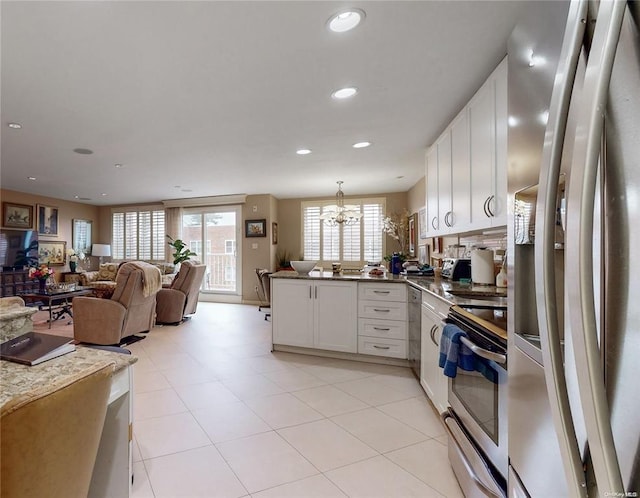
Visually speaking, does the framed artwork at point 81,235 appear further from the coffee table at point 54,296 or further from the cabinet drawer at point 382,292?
the cabinet drawer at point 382,292

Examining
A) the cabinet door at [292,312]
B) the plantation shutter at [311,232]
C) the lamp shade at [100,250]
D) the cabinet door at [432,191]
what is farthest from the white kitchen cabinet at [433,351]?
the lamp shade at [100,250]

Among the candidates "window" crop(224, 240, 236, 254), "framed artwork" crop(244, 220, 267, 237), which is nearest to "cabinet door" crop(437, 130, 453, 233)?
"framed artwork" crop(244, 220, 267, 237)

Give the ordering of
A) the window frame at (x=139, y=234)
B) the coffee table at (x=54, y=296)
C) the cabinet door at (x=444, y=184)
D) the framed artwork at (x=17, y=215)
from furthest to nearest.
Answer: the window frame at (x=139, y=234) → the framed artwork at (x=17, y=215) → the coffee table at (x=54, y=296) → the cabinet door at (x=444, y=184)

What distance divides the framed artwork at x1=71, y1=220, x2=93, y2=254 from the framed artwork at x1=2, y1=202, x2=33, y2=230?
107 centimetres

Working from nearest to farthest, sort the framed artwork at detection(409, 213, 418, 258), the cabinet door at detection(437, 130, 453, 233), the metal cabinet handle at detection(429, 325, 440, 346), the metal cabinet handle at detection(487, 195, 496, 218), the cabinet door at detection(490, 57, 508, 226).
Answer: the cabinet door at detection(490, 57, 508, 226)
the metal cabinet handle at detection(487, 195, 496, 218)
the metal cabinet handle at detection(429, 325, 440, 346)
the cabinet door at detection(437, 130, 453, 233)
the framed artwork at detection(409, 213, 418, 258)

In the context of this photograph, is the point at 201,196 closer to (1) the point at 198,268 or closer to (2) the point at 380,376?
(1) the point at 198,268

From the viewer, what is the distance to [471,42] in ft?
5.65

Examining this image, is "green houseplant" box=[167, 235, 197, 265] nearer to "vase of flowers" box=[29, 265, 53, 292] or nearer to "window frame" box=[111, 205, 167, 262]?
"window frame" box=[111, 205, 167, 262]

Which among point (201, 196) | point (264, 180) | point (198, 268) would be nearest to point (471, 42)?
point (264, 180)

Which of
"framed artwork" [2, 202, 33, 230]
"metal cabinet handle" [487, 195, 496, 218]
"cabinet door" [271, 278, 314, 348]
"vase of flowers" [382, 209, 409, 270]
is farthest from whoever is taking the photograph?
"vase of flowers" [382, 209, 409, 270]

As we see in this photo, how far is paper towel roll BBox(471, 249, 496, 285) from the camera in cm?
237

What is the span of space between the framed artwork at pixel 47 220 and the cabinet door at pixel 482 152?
8338mm

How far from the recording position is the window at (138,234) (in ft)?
24.9

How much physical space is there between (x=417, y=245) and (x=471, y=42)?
4.09 m
